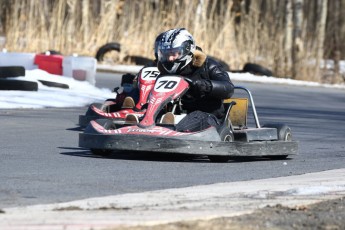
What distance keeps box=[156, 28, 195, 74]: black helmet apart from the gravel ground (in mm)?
3388

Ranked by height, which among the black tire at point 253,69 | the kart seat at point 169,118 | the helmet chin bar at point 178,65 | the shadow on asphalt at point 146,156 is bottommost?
the black tire at point 253,69

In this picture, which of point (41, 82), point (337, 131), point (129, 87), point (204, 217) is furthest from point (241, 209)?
point (41, 82)

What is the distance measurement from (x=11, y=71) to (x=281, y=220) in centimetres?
1165

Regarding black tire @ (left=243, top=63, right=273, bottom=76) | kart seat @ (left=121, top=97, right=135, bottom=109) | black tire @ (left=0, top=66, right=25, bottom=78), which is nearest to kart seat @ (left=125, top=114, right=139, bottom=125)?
kart seat @ (left=121, top=97, right=135, bottom=109)

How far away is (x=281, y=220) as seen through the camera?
623cm

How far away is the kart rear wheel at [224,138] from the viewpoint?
9586 millimetres

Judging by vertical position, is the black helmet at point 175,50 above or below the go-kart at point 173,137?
above

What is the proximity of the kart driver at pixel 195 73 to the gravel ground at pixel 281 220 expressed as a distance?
3009mm

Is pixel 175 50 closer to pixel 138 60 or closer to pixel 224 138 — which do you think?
pixel 224 138

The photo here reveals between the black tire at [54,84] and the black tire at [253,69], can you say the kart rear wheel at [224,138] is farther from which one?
the black tire at [253,69]

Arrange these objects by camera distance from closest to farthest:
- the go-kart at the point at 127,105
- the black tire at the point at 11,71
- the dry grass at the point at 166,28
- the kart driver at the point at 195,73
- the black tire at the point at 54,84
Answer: the kart driver at the point at 195,73, the go-kart at the point at 127,105, the black tire at the point at 11,71, the black tire at the point at 54,84, the dry grass at the point at 166,28

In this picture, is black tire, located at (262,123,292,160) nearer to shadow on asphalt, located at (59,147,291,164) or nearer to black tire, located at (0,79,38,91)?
shadow on asphalt, located at (59,147,291,164)

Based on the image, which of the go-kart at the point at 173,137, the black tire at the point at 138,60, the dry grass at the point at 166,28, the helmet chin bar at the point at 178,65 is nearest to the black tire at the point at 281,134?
the go-kart at the point at 173,137

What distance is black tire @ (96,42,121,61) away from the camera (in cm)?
2523
